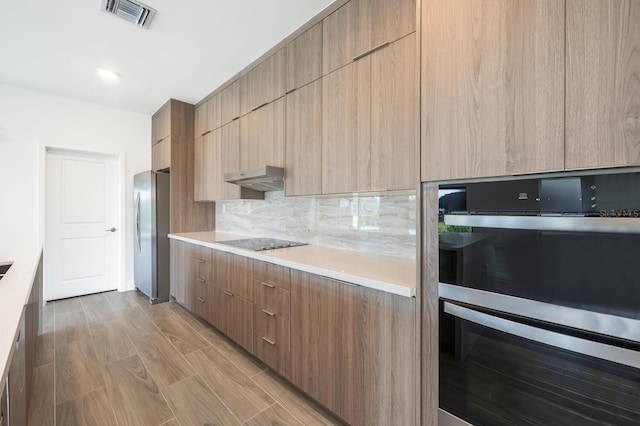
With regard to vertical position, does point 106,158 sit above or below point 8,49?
below

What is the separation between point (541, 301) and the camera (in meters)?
0.90

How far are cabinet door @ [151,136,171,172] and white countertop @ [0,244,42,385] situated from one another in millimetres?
1961

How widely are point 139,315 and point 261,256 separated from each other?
7.07 feet

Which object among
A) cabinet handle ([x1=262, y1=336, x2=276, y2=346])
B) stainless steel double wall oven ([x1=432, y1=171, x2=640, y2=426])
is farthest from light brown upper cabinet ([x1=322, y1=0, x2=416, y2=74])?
cabinet handle ([x1=262, y1=336, x2=276, y2=346])

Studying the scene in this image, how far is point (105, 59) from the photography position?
2.59 m

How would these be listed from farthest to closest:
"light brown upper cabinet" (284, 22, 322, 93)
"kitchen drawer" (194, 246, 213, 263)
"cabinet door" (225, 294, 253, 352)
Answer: "kitchen drawer" (194, 246, 213, 263) < "cabinet door" (225, 294, 253, 352) < "light brown upper cabinet" (284, 22, 322, 93)

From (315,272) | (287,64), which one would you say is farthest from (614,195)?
(287,64)

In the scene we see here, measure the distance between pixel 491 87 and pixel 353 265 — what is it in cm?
109

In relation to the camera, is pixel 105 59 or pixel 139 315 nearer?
pixel 105 59

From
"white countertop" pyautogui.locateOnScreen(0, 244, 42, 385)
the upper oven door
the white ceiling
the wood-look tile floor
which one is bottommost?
the wood-look tile floor

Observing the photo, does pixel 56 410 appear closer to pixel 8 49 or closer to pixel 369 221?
pixel 369 221

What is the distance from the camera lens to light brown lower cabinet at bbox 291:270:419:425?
1228 millimetres

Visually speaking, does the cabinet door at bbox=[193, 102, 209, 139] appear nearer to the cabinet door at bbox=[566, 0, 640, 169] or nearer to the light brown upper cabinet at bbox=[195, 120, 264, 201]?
the light brown upper cabinet at bbox=[195, 120, 264, 201]

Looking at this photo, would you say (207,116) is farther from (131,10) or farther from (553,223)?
(553,223)
